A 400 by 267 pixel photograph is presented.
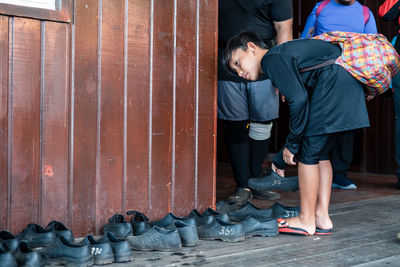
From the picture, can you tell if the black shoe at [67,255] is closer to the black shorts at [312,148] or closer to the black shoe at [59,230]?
the black shoe at [59,230]

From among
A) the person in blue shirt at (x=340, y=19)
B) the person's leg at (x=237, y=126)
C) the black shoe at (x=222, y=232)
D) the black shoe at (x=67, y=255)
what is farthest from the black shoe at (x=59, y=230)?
the person in blue shirt at (x=340, y=19)

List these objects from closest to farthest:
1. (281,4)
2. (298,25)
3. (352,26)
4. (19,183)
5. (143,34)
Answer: (19,183) → (143,34) → (281,4) → (352,26) → (298,25)

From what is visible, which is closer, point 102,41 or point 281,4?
point 102,41

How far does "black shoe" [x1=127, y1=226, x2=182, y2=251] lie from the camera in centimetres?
183

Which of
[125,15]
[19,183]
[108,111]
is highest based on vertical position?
[125,15]

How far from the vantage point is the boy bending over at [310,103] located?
2.02 m

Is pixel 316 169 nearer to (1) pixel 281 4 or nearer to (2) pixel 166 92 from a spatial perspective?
(2) pixel 166 92

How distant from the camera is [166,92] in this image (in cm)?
227

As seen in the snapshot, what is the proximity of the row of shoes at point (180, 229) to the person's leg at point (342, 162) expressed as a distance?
1.90 metres

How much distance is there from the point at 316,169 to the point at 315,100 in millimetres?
310

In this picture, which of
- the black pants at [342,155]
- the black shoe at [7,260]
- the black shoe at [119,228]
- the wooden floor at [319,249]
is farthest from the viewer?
the black pants at [342,155]

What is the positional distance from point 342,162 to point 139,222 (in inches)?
98.6

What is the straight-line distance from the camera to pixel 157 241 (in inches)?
71.9

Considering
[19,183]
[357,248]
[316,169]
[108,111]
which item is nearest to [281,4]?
[316,169]
